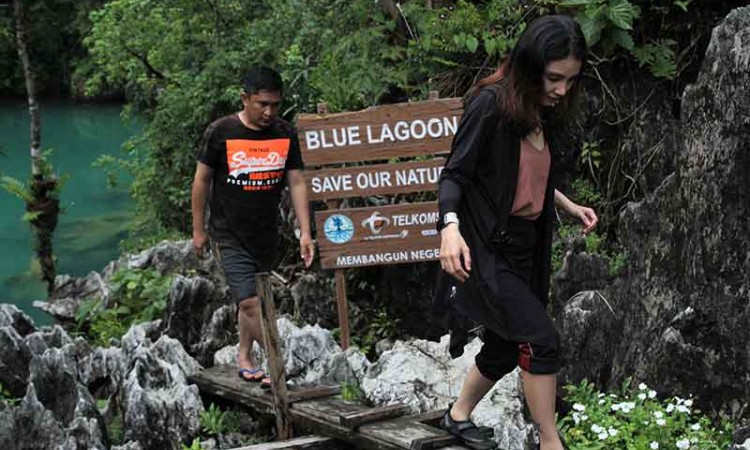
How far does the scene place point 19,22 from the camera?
12.4 m

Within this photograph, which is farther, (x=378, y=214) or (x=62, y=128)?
(x=62, y=128)

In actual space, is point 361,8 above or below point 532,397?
above

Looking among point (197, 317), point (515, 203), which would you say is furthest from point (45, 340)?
point (515, 203)

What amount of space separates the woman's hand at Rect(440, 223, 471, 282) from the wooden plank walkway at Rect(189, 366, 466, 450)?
48.6 inches

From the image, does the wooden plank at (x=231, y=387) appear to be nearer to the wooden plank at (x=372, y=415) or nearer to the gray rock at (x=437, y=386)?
the gray rock at (x=437, y=386)

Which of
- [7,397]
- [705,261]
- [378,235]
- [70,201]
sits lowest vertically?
[70,201]

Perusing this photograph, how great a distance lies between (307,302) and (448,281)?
16.5 feet

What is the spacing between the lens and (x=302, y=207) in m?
6.50

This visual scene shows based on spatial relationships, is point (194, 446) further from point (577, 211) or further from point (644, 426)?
point (577, 211)

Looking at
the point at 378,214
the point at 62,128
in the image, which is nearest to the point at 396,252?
the point at 378,214

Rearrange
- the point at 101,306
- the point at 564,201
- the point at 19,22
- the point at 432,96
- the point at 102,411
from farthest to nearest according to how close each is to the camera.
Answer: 1. the point at 19,22
2. the point at 101,306
3. the point at 432,96
4. the point at 102,411
5. the point at 564,201

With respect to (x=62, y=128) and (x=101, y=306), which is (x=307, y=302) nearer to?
(x=101, y=306)

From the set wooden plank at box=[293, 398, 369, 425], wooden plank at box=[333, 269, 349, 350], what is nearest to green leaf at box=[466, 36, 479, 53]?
wooden plank at box=[333, 269, 349, 350]

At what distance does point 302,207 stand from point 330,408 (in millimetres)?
1239
